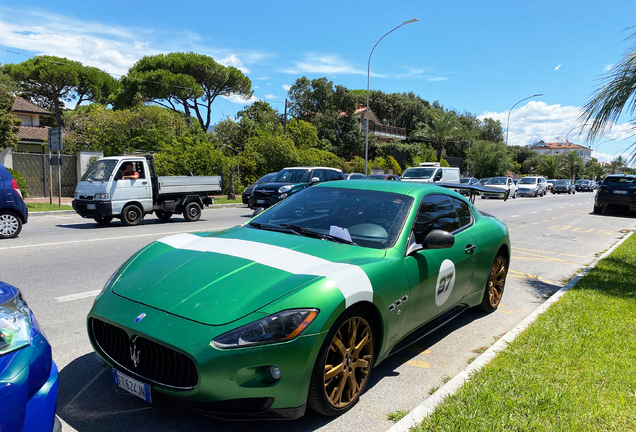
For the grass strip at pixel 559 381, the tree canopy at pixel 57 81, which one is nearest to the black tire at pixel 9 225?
the grass strip at pixel 559 381

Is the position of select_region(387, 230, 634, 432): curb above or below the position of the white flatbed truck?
below

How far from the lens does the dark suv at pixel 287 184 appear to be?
1515 centimetres

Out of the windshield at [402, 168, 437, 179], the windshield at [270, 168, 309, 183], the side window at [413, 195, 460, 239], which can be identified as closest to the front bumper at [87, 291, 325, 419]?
the side window at [413, 195, 460, 239]

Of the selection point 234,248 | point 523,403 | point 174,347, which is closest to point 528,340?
point 523,403

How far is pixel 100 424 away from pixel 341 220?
2290mm

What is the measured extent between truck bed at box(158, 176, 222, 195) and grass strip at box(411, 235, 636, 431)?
431 inches

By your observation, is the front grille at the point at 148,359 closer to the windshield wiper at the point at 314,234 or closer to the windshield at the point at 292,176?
the windshield wiper at the point at 314,234

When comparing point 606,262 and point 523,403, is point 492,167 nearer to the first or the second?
point 606,262

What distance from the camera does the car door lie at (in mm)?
3640

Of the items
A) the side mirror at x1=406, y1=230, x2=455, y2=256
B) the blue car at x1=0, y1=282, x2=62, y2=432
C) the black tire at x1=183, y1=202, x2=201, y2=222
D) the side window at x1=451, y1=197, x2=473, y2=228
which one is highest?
the side window at x1=451, y1=197, x2=473, y2=228

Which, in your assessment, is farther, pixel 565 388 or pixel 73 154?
pixel 73 154

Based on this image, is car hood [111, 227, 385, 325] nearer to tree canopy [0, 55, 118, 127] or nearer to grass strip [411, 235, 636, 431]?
grass strip [411, 235, 636, 431]

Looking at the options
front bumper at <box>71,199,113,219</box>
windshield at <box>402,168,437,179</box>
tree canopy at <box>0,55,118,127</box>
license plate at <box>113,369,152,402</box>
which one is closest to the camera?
license plate at <box>113,369,152,402</box>

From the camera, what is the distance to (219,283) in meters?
2.83
